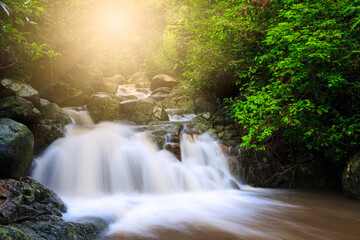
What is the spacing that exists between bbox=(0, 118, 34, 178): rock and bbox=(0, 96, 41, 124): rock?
43.8 inches

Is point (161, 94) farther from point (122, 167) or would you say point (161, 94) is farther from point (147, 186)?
point (147, 186)

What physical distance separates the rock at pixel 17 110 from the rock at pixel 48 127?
13.6 inches

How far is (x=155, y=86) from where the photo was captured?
18594 millimetres

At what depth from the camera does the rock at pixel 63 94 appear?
8.62 m

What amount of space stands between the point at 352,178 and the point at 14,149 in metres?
7.10

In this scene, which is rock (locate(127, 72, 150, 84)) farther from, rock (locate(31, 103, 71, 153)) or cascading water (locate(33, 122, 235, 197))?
cascading water (locate(33, 122, 235, 197))

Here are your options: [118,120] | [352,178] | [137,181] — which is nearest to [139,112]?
[118,120]

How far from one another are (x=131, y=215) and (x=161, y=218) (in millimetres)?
565

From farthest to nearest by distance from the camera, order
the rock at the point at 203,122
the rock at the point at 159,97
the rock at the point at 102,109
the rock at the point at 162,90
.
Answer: the rock at the point at 162,90
the rock at the point at 159,97
the rock at the point at 102,109
the rock at the point at 203,122

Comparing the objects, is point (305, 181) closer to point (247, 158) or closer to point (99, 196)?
point (247, 158)

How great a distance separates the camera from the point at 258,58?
583cm

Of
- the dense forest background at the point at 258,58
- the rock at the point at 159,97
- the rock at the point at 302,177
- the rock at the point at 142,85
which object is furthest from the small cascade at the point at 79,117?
the rock at the point at 142,85

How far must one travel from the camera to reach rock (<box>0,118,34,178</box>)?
3521 mm

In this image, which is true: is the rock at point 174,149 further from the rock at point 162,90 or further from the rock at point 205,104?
the rock at point 162,90
